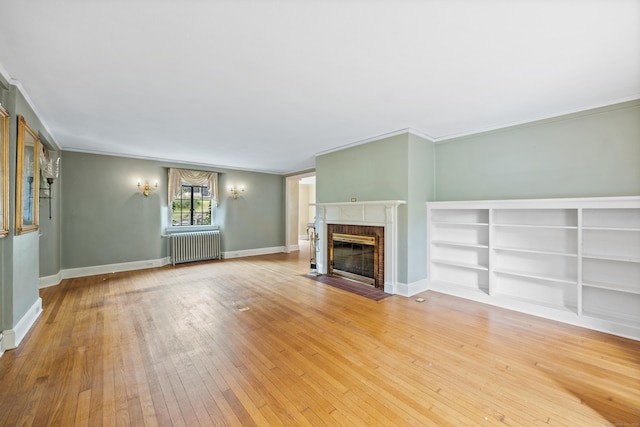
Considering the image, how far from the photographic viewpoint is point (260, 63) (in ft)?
7.65

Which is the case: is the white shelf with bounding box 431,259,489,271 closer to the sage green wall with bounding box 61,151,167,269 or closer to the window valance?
the window valance

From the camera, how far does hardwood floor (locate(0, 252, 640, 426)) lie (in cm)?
179

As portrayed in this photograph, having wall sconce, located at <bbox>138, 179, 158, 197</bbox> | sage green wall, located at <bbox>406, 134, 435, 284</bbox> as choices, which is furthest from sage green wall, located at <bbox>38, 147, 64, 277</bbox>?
sage green wall, located at <bbox>406, 134, 435, 284</bbox>

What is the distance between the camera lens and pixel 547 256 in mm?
3559

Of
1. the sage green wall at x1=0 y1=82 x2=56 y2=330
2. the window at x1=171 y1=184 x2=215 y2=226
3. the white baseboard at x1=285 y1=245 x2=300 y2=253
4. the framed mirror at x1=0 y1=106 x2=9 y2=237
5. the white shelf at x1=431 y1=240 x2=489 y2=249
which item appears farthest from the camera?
the white baseboard at x1=285 y1=245 x2=300 y2=253

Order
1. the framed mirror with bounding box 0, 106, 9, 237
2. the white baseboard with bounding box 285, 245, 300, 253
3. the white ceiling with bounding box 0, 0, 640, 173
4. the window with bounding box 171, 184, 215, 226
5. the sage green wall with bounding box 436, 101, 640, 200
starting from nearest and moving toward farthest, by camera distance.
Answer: the white ceiling with bounding box 0, 0, 640, 173, the framed mirror with bounding box 0, 106, 9, 237, the sage green wall with bounding box 436, 101, 640, 200, the window with bounding box 171, 184, 215, 226, the white baseboard with bounding box 285, 245, 300, 253

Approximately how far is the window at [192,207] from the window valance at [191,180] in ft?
0.54

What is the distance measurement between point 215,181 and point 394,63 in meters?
6.12

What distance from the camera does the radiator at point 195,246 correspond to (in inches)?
258

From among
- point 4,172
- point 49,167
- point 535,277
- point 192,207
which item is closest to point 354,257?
point 535,277

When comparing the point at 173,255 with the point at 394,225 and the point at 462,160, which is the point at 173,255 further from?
the point at 462,160

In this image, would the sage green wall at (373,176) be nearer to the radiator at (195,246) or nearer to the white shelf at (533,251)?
the white shelf at (533,251)

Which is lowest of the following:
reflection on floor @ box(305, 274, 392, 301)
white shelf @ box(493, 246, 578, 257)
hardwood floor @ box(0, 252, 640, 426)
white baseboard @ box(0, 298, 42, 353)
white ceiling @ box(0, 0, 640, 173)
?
hardwood floor @ box(0, 252, 640, 426)

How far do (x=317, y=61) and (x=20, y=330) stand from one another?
408 centimetres
